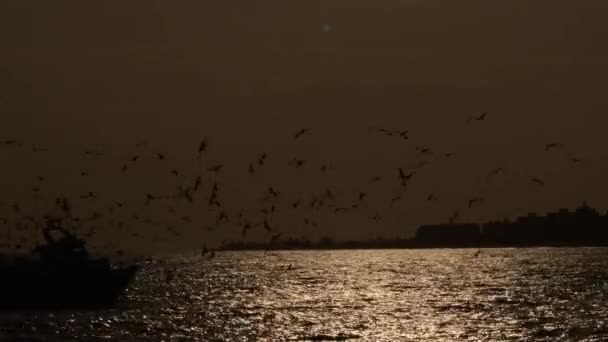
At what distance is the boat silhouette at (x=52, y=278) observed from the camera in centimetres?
10156

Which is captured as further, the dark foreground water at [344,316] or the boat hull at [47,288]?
the boat hull at [47,288]

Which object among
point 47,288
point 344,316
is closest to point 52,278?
point 47,288

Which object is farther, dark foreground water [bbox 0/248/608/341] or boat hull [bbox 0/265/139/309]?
boat hull [bbox 0/265/139/309]

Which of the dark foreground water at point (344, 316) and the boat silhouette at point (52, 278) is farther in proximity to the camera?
the boat silhouette at point (52, 278)

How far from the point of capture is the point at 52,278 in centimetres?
10281

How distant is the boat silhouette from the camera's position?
102m

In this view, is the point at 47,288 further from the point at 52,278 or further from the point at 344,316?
the point at 344,316

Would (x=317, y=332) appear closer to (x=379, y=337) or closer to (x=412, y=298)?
(x=379, y=337)

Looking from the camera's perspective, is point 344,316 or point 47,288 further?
point 47,288

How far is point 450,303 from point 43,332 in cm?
5307

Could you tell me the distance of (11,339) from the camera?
72.1 metres

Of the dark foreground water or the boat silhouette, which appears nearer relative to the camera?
the dark foreground water

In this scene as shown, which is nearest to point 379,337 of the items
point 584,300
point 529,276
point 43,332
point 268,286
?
point 43,332

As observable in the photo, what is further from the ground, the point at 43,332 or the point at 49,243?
the point at 49,243
